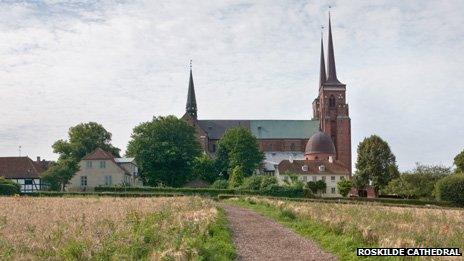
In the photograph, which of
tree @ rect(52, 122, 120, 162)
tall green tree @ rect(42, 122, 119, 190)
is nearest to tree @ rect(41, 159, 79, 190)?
tall green tree @ rect(42, 122, 119, 190)

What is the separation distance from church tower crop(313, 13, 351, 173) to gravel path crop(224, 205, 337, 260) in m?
94.4

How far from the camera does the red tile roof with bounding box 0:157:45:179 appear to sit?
276ft

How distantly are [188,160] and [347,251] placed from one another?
7460 cm

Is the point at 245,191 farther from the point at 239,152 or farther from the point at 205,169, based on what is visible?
the point at 205,169

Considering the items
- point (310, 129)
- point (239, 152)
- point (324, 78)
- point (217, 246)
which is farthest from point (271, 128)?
point (217, 246)

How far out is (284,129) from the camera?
131 meters

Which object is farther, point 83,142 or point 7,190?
point 83,142

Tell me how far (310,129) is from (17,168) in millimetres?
67279

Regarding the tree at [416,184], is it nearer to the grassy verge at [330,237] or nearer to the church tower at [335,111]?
the church tower at [335,111]

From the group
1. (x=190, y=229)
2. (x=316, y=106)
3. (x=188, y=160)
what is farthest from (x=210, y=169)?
(x=190, y=229)

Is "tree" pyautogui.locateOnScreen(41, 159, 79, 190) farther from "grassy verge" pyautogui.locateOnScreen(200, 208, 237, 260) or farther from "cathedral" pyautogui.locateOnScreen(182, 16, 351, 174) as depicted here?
"grassy verge" pyautogui.locateOnScreen(200, 208, 237, 260)

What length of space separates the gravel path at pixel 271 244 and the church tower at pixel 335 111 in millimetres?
94396

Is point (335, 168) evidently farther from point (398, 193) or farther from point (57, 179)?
point (57, 179)

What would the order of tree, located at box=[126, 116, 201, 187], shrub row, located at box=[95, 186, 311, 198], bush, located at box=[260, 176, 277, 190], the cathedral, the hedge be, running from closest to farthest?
the hedge → shrub row, located at box=[95, 186, 311, 198] → bush, located at box=[260, 176, 277, 190] → tree, located at box=[126, 116, 201, 187] → the cathedral
